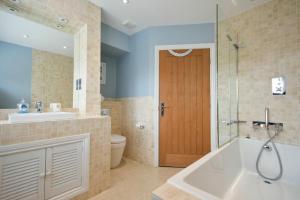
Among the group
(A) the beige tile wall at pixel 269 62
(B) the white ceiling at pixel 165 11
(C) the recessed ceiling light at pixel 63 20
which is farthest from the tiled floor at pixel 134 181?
(B) the white ceiling at pixel 165 11

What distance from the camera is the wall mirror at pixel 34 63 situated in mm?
1522

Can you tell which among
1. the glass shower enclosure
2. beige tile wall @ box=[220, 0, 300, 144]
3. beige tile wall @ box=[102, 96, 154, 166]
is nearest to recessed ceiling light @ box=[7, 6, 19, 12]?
beige tile wall @ box=[102, 96, 154, 166]

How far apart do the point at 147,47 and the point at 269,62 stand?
5.65 ft

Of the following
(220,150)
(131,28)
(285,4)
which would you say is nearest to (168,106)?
(220,150)

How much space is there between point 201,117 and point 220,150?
895mm

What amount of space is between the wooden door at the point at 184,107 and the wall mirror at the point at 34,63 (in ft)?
4.54

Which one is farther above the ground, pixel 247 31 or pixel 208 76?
pixel 247 31

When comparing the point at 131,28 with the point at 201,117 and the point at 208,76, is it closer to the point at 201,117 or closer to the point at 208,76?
the point at 208,76

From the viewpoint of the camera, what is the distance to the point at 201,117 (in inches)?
93.7

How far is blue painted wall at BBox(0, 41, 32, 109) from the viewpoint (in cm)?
149

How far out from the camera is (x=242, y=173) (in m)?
1.89

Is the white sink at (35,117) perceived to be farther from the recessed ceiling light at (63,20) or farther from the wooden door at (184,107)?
the wooden door at (184,107)

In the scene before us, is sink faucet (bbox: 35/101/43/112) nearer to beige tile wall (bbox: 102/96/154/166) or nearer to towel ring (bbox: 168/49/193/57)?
beige tile wall (bbox: 102/96/154/166)

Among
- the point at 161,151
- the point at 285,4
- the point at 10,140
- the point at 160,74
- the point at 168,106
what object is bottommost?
the point at 161,151
